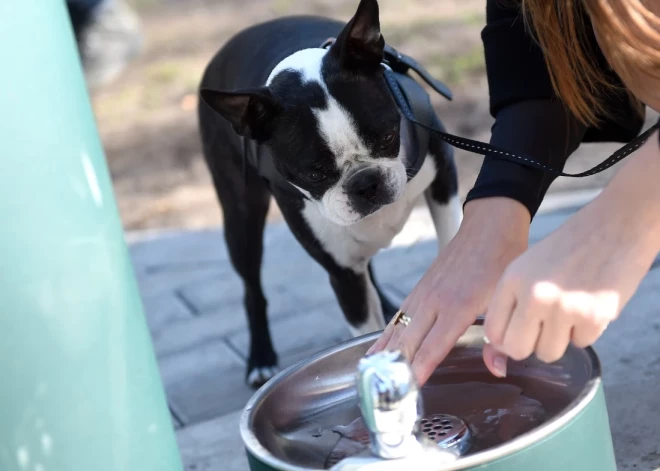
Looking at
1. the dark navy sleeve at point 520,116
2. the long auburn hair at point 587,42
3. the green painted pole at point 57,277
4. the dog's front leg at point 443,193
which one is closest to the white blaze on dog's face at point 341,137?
the dog's front leg at point 443,193

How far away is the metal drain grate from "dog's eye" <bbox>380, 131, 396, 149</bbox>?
2.84 feet

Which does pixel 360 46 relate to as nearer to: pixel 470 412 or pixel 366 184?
pixel 366 184

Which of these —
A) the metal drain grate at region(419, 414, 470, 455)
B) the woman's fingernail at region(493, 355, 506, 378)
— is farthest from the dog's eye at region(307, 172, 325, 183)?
the woman's fingernail at region(493, 355, 506, 378)

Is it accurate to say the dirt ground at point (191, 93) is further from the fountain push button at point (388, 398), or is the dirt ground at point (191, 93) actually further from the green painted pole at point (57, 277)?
the fountain push button at point (388, 398)

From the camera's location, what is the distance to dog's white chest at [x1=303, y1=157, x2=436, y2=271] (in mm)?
2205

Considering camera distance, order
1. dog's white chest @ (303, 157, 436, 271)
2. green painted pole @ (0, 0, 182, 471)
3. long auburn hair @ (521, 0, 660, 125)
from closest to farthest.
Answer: green painted pole @ (0, 0, 182, 471)
long auburn hair @ (521, 0, 660, 125)
dog's white chest @ (303, 157, 436, 271)

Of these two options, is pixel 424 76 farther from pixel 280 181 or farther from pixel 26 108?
pixel 26 108

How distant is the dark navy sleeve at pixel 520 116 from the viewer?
1453 mm

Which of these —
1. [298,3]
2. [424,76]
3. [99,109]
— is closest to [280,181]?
[424,76]

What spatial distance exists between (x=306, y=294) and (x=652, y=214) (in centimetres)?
228

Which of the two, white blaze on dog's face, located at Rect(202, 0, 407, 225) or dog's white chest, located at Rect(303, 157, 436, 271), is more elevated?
white blaze on dog's face, located at Rect(202, 0, 407, 225)

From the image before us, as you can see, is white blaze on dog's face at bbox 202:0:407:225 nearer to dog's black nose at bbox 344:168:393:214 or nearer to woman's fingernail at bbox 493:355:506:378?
dog's black nose at bbox 344:168:393:214

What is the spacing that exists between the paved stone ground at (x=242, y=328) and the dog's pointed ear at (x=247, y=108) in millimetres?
721

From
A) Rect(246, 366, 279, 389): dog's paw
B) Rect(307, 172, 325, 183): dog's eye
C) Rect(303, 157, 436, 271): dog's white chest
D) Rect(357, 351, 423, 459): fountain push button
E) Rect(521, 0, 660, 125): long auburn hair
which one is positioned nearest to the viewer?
Rect(357, 351, 423, 459): fountain push button
